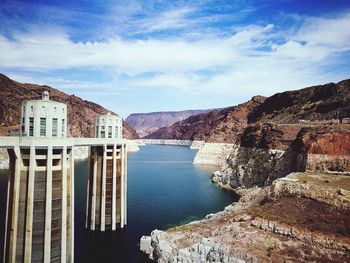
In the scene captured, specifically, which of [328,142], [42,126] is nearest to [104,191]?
[42,126]

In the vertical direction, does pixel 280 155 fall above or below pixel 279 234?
above

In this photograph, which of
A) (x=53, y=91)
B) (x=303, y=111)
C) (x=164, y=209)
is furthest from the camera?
(x=53, y=91)

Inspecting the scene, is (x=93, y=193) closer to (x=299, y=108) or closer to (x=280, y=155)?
(x=280, y=155)

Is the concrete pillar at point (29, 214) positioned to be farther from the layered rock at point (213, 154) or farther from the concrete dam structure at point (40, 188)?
the layered rock at point (213, 154)

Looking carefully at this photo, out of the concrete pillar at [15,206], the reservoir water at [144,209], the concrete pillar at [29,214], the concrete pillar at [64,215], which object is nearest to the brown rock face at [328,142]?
the reservoir water at [144,209]

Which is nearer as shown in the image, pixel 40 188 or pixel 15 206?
pixel 15 206

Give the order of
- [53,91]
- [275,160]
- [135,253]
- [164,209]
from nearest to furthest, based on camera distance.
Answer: [135,253], [164,209], [275,160], [53,91]

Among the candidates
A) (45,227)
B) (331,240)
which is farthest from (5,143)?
(331,240)

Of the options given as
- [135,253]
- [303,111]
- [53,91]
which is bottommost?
[135,253]

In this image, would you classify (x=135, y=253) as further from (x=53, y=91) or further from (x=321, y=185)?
(x=53, y=91)
